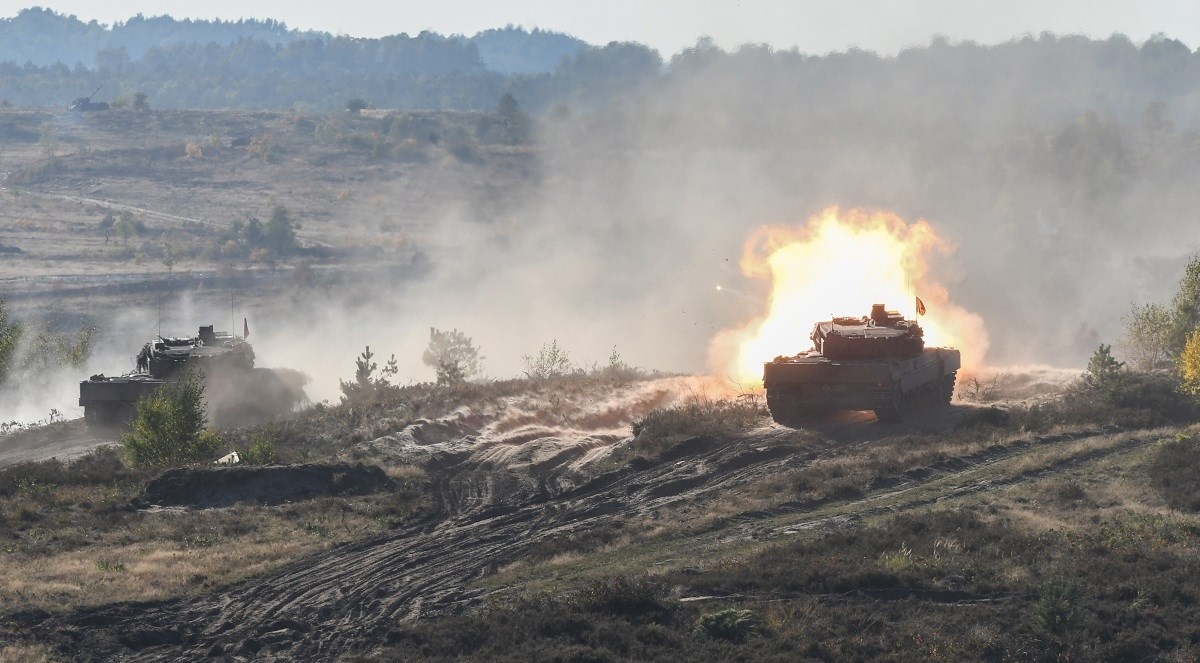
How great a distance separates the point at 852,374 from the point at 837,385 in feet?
1.97

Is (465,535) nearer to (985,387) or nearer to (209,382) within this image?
(985,387)

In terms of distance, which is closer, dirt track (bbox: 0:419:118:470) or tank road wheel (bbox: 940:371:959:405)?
tank road wheel (bbox: 940:371:959:405)

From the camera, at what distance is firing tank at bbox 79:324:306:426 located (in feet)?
164

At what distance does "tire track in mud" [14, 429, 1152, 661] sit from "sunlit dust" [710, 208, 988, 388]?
11.0 m

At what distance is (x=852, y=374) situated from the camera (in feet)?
127

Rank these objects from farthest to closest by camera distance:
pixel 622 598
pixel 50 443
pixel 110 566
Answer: pixel 50 443 < pixel 110 566 < pixel 622 598

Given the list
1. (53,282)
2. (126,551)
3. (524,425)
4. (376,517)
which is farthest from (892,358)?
(53,282)

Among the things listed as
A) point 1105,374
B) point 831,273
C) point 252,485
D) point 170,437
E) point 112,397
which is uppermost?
point 831,273

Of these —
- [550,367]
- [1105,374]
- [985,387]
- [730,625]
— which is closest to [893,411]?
[1105,374]

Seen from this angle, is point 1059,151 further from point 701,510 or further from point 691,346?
point 701,510

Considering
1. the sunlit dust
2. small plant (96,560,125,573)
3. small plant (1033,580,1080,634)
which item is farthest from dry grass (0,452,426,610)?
the sunlit dust

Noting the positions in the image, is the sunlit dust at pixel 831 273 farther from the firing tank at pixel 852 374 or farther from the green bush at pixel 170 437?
the green bush at pixel 170 437

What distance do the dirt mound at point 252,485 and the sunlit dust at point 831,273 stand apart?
690 inches

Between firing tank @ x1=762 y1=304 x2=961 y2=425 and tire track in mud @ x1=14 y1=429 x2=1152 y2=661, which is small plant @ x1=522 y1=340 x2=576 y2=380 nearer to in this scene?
firing tank @ x1=762 y1=304 x2=961 y2=425
